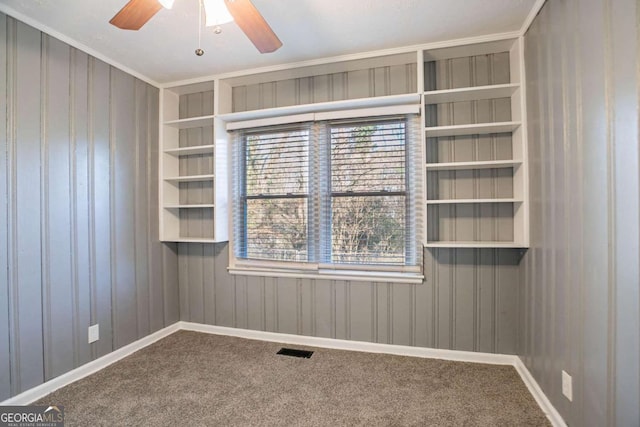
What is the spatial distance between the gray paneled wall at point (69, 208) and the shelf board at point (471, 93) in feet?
8.47

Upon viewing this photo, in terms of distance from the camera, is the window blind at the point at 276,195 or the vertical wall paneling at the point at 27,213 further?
the window blind at the point at 276,195

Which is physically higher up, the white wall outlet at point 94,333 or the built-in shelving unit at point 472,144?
the built-in shelving unit at point 472,144

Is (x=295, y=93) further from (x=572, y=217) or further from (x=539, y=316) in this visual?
(x=539, y=316)

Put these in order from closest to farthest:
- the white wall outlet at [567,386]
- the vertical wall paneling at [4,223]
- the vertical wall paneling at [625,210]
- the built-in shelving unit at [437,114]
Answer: the vertical wall paneling at [625,210] → the white wall outlet at [567,386] → the vertical wall paneling at [4,223] → the built-in shelving unit at [437,114]

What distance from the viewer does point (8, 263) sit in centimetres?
187

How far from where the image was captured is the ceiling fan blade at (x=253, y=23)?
1.45 metres

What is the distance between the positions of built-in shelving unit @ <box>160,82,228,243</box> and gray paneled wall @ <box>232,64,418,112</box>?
38cm

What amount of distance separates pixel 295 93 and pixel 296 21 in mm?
807

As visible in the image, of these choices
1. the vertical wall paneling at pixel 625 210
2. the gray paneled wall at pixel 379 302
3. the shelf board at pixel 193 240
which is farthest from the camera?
the shelf board at pixel 193 240

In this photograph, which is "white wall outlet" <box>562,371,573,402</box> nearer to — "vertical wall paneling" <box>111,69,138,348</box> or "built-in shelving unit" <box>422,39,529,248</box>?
"built-in shelving unit" <box>422,39,529,248</box>

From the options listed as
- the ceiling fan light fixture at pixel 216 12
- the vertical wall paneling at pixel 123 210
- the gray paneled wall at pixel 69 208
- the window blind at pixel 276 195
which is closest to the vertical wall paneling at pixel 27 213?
the gray paneled wall at pixel 69 208

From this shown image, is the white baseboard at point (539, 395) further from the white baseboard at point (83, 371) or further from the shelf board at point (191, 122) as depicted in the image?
the shelf board at point (191, 122)

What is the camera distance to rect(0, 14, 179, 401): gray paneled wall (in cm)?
190

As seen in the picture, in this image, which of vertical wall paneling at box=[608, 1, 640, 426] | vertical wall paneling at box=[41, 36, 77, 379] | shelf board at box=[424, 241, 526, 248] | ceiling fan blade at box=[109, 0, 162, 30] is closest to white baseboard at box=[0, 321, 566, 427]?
vertical wall paneling at box=[41, 36, 77, 379]
